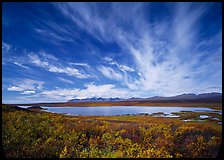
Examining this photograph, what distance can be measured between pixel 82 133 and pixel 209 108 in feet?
17.0

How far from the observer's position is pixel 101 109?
30.4 ft

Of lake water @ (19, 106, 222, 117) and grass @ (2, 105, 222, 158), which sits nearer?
grass @ (2, 105, 222, 158)

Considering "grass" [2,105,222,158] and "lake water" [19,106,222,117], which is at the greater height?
"lake water" [19,106,222,117]

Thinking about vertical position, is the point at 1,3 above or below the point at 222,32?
above

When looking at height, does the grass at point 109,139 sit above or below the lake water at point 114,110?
below

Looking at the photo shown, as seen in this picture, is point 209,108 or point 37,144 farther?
point 209,108

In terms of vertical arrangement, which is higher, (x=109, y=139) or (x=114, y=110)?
(x=114, y=110)

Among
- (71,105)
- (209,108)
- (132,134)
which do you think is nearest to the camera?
(132,134)

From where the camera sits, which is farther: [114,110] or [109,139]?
[114,110]

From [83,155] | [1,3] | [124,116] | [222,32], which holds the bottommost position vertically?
[83,155]

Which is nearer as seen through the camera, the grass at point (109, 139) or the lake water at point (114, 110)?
the grass at point (109, 139)

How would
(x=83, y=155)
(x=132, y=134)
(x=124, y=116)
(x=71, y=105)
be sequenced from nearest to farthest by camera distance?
(x=83, y=155) → (x=132, y=134) → (x=124, y=116) → (x=71, y=105)

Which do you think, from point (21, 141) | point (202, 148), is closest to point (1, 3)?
point (21, 141)

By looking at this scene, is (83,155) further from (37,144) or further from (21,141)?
(21,141)
